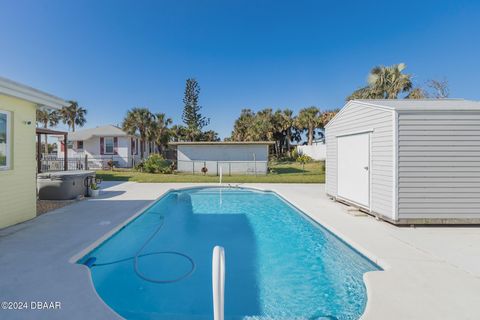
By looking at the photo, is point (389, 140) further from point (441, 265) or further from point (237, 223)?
point (237, 223)

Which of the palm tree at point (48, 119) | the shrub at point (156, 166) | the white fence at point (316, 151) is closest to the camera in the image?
the shrub at point (156, 166)

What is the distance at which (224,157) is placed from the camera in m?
18.9

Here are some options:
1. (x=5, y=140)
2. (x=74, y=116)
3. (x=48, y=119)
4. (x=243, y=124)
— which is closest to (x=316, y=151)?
(x=243, y=124)

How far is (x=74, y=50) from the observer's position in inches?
520

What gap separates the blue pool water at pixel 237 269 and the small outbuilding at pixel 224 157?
36.6 feet

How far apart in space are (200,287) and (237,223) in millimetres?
3392

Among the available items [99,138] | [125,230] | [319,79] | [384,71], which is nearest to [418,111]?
[125,230]

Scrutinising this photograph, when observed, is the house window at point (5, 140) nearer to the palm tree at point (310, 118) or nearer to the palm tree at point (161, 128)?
the palm tree at point (161, 128)

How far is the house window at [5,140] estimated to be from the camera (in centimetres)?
514

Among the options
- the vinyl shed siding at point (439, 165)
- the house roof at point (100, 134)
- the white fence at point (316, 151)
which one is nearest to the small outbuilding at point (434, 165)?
the vinyl shed siding at point (439, 165)

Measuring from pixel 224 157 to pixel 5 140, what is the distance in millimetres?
14284

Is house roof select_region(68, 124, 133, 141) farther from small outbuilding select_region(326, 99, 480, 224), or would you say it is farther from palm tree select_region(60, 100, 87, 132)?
small outbuilding select_region(326, 99, 480, 224)

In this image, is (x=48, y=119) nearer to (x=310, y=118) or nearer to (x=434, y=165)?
(x=310, y=118)

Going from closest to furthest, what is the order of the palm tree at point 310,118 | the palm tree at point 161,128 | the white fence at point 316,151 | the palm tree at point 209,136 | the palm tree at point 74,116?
the palm tree at point 161,128
the white fence at point 316,151
the palm tree at point 74,116
the palm tree at point 310,118
the palm tree at point 209,136
